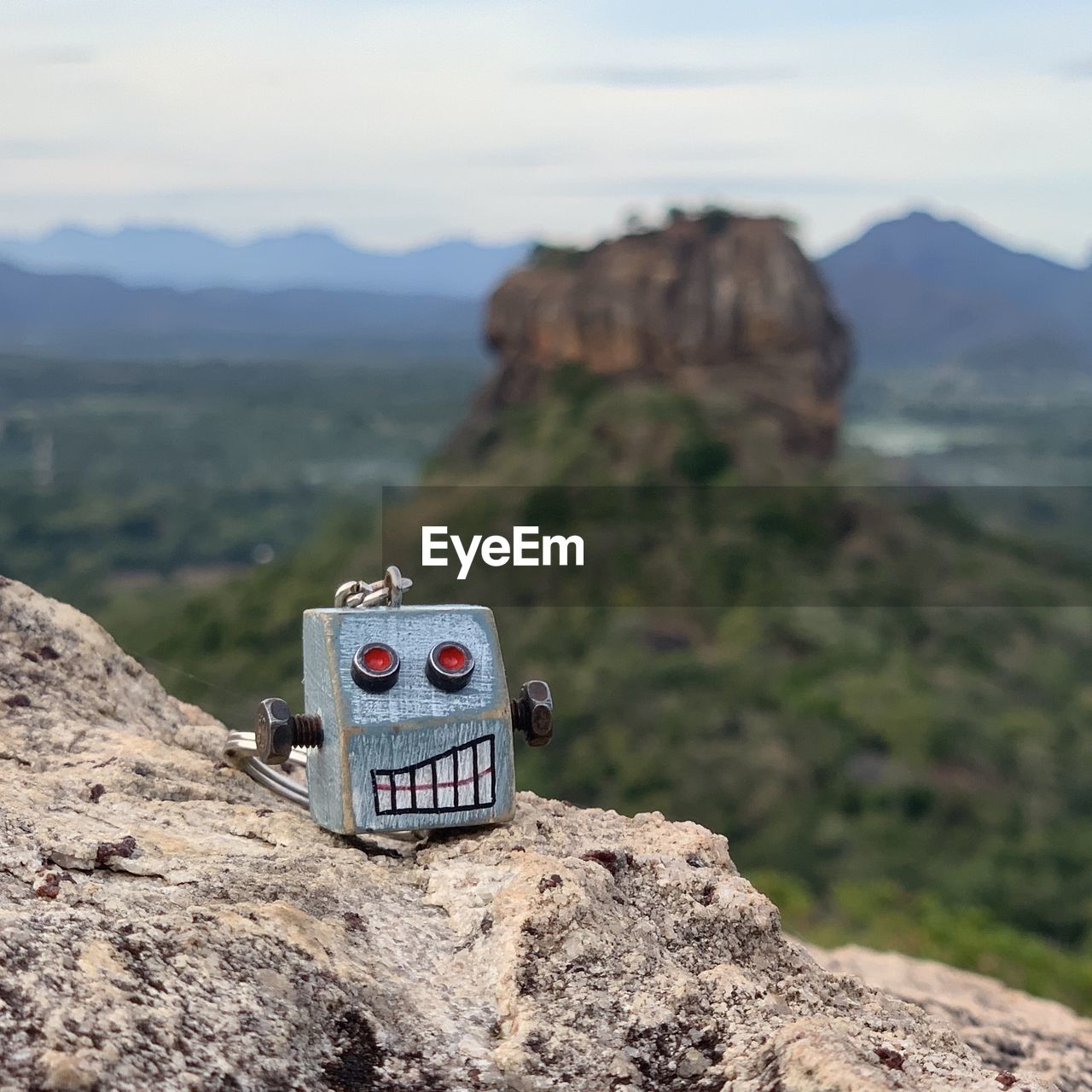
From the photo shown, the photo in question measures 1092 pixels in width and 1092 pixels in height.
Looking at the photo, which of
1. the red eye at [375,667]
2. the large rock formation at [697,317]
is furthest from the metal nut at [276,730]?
the large rock formation at [697,317]

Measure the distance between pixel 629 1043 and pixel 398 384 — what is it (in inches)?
4219

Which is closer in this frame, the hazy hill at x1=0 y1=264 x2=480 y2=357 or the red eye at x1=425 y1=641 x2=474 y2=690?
the red eye at x1=425 y1=641 x2=474 y2=690

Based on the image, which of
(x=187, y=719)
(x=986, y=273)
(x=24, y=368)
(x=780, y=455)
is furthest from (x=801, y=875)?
(x=986, y=273)

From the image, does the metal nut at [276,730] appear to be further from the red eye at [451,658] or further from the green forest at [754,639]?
the green forest at [754,639]

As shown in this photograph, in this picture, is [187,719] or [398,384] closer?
[187,719]

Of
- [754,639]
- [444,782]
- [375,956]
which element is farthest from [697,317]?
[375,956]

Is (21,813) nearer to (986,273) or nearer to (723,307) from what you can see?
(723,307)

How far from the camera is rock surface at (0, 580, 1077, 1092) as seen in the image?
3369mm

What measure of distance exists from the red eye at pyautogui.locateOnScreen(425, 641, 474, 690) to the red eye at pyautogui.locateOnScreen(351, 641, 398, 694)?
0.10 m

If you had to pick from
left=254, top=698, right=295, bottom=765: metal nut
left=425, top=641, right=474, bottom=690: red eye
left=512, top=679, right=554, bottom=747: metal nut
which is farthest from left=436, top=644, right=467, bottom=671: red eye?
left=254, top=698, right=295, bottom=765: metal nut

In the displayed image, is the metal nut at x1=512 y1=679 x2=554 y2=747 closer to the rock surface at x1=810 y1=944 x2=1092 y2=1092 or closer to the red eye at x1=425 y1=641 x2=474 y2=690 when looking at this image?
the red eye at x1=425 y1=641 x2=474 y2=690

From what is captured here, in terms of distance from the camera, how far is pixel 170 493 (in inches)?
2982

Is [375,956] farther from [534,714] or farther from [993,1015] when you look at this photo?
[993,1015]

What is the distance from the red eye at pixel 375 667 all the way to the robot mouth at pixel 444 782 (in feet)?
0.76
